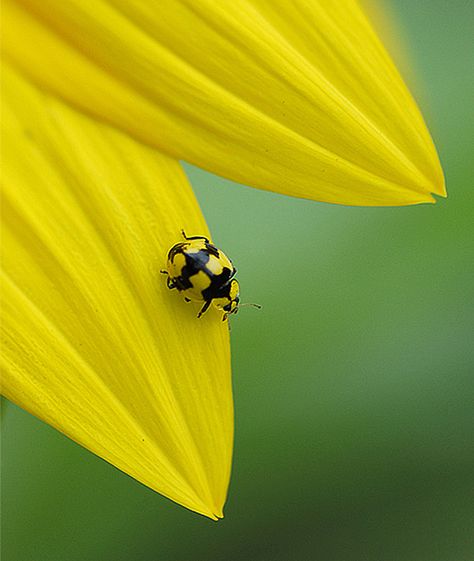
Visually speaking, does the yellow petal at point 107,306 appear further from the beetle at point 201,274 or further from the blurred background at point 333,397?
the blurred background at point 333,397

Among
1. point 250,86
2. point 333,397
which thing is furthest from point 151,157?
point 333,397

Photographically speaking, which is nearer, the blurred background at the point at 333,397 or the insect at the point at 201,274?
the insect at the point at 201,274

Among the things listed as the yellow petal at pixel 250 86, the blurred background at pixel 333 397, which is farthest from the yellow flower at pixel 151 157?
the blurred background at pixel 333 397

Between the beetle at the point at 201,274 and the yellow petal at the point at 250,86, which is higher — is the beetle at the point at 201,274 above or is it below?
below

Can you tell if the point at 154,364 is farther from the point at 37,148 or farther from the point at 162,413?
the point at 37,148

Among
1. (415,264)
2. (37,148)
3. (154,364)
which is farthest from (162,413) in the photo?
(415,264)

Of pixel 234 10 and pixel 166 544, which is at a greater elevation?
pixel 234 10

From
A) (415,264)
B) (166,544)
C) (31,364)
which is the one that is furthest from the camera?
(166,544)
